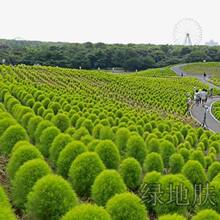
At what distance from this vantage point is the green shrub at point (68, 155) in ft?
32.9

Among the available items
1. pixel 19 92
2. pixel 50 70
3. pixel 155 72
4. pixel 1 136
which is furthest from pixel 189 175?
pixel 155 72

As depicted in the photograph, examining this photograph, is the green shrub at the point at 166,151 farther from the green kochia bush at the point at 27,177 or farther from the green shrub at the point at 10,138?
the green kochia bush at the point at 27,177

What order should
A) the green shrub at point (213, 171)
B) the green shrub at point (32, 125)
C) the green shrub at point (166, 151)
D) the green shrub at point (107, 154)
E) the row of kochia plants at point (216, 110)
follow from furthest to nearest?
the row of kochia plants at point (216, 110) → the green shrub at point (166, 151) → the green shrub at point (32, 125) → the green shrub at point (213, 171) → the green shrub at point (107, 154)

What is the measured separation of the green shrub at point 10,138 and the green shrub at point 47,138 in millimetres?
950

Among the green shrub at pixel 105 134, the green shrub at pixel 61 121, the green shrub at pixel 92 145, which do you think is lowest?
the green shrub at pixel 105 134

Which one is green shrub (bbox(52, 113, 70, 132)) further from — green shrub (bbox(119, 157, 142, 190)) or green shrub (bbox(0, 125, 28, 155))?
green shrub (bbox(119, 157, 142, 190))

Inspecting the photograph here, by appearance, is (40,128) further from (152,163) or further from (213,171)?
(213,171)

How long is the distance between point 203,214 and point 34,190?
3130 mm

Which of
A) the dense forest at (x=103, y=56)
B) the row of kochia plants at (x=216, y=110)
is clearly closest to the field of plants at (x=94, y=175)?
the row of kochia plants at (x=216, y=110)

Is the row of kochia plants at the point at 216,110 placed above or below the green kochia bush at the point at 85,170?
below

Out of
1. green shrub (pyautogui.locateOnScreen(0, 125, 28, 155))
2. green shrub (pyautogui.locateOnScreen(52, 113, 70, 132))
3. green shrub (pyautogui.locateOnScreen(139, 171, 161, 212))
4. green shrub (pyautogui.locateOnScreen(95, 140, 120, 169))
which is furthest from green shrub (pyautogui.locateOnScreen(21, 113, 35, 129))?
green shrub (pyautogui.locateOnScreen(139, 171, 161, 212))

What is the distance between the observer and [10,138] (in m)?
11.0

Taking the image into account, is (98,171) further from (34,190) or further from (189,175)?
(189,175)

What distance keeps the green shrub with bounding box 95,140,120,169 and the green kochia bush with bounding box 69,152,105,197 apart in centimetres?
166
